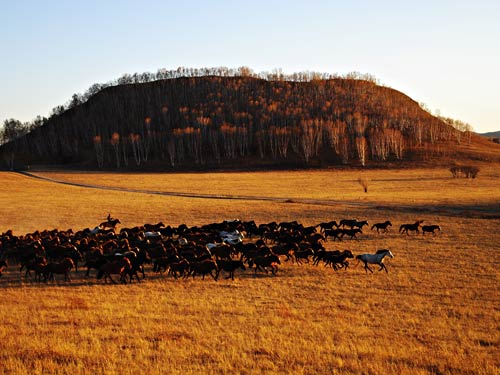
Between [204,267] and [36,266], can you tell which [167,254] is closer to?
[204,267]

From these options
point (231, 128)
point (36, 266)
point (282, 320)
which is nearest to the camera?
point (282, 320)

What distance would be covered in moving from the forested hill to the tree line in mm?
363

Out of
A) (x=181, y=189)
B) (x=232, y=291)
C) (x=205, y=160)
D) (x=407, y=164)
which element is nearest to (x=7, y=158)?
(x=205, y=160)

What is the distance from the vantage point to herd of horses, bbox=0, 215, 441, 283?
64.8 ft

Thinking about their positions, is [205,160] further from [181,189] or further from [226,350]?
[226,350]

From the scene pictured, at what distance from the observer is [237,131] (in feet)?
484

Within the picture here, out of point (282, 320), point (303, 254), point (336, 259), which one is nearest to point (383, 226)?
point (303, 254)

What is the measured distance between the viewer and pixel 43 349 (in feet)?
37.2

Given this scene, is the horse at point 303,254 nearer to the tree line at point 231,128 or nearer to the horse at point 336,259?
the horse at point 336,259

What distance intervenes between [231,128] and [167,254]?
410ft

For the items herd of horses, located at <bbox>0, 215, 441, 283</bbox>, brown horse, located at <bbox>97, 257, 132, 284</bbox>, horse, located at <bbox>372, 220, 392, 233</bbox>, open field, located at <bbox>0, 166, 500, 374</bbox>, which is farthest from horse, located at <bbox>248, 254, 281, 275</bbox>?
horse, located at <bbox>372, 220, 392, 233</bbox>

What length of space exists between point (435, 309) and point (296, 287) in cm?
506

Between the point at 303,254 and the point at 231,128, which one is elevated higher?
the point at 231,128

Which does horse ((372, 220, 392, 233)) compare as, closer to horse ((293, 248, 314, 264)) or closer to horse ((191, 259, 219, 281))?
horse ((293, 248, 314, 264))
